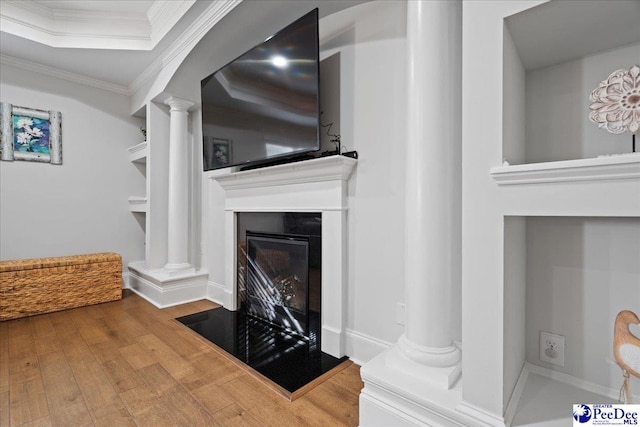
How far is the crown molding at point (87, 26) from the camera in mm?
2494

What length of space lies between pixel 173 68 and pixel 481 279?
3.02 m

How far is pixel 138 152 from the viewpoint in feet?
11.5

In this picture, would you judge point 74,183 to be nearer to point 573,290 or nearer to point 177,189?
point 177,189

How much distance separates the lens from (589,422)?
0.91m

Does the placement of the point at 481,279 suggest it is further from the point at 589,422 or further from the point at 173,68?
the point at 173,68

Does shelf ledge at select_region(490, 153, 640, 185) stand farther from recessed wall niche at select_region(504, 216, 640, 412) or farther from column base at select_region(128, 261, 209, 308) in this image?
column base at select_region(128, 261, 209, 308)

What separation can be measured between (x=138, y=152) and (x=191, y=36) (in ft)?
5.40

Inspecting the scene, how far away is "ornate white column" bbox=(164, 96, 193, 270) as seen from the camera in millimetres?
3084

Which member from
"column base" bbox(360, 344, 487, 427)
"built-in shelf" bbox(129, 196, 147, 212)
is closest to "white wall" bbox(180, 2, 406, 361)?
"column base" bbox(360, 344, 487, 427)

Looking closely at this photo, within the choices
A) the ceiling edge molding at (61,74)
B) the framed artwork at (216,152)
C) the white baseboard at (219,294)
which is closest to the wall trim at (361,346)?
the white baseboard at (219,294)

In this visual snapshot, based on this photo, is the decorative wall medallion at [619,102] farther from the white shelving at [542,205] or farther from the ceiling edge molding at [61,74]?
the ceiling edge molding at [61,74]

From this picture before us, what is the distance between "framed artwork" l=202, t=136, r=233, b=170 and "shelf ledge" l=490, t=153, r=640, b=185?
2.06 m

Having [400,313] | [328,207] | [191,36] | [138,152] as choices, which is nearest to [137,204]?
[138,152]

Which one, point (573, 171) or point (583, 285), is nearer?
point (573, 171)
